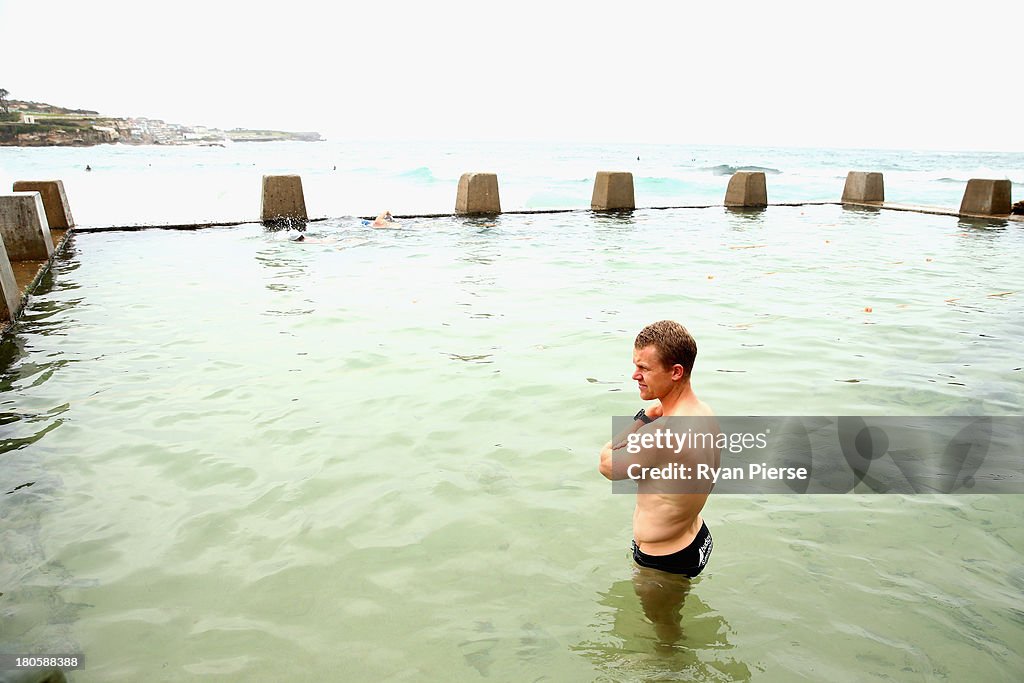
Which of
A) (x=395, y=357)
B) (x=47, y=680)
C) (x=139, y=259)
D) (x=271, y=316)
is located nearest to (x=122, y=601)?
(x=47, y=680)

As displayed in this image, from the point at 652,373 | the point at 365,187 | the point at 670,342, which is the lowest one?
the point at 365,187

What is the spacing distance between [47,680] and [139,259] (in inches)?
409

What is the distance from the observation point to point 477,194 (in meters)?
17.8

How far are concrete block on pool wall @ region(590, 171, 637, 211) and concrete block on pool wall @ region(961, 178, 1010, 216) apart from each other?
8.43m

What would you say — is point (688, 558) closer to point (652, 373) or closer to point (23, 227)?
point (652, 373)

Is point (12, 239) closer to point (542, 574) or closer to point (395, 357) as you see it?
point (395, 357)

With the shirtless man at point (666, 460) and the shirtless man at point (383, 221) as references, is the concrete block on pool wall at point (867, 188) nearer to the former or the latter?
the shirtless man at point (383, 221)

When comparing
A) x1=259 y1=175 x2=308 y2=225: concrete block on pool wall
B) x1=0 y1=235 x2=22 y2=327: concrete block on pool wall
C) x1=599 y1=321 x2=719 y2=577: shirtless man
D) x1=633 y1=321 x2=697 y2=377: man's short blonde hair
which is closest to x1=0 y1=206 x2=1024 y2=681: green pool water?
x1=0 y1=235 x2=22 y2=327: concrete block on pool wall

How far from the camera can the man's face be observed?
2930 millimetres

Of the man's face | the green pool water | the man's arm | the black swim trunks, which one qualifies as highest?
the man's face

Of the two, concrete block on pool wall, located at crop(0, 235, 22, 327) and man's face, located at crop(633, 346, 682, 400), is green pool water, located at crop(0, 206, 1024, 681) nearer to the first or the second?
concrete block on pool wall, located at crop(0, 235, 22, 327)

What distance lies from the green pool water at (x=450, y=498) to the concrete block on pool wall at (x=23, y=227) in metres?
1.67

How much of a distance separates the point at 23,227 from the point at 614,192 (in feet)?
44.2

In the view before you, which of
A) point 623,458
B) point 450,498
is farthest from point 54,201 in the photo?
point 623,458
